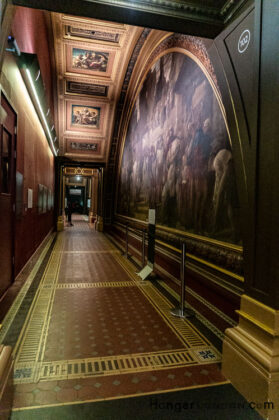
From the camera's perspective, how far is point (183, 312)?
3590 millimetres

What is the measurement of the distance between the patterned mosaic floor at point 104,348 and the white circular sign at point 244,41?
2.82m

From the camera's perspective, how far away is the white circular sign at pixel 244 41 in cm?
227

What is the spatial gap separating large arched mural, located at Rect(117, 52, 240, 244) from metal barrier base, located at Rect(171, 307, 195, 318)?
3.51ft

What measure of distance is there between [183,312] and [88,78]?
373 inches

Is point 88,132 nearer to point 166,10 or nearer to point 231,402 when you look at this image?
point 166,10

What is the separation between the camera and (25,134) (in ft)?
18.0

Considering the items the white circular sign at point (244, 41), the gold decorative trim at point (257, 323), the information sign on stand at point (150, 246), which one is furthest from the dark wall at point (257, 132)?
the information sign on stand at point (150, 246)

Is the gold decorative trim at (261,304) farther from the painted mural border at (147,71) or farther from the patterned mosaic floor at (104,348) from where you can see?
the painted mural border at (147,71)

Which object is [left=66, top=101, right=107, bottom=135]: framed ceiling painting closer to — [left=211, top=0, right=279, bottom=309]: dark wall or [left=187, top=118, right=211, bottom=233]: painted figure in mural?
[left=187, top=118, right=211, bottom=233]: painted figure in mural

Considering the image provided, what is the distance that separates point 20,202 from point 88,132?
870cm

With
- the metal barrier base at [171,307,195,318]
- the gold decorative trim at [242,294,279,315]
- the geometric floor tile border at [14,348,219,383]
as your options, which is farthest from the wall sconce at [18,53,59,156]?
the gold decorative trim at [242,294,279,315]

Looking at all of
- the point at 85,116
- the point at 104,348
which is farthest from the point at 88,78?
the point at 104,348

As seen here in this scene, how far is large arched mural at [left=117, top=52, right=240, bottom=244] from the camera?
355 cm

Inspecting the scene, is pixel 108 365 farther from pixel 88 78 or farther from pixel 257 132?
pixel 88 78
